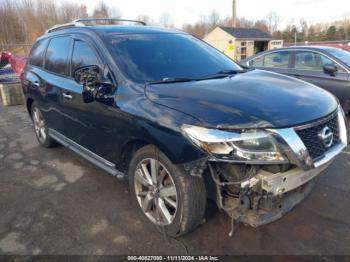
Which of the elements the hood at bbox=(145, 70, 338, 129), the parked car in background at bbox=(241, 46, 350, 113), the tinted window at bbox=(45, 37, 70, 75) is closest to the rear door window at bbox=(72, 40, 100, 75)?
the tinted window at bbox=(45, 37, 70, 75)

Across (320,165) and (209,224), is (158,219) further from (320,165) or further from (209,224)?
(320,165)

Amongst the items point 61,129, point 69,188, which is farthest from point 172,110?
point 61,129

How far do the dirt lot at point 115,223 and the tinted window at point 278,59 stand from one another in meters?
3.25

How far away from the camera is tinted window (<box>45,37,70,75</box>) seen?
393 centimetres

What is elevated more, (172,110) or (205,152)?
(172,110)

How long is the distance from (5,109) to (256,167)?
367 inches

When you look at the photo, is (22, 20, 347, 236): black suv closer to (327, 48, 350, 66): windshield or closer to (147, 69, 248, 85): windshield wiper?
(147, 69, 248, 85): windshield wiper

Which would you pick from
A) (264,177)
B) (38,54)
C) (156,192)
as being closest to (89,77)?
(156,192)

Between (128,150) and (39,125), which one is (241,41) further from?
(128,150)

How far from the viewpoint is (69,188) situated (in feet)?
12.5

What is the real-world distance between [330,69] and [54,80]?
16.3 ft

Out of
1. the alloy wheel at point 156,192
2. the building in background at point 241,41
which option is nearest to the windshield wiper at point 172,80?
the alloy wheel at point 156,192

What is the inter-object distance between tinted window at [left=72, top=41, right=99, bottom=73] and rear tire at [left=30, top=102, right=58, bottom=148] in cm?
173

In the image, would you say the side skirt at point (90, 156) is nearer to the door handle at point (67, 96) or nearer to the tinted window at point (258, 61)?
the door handle at point (67, 96)
